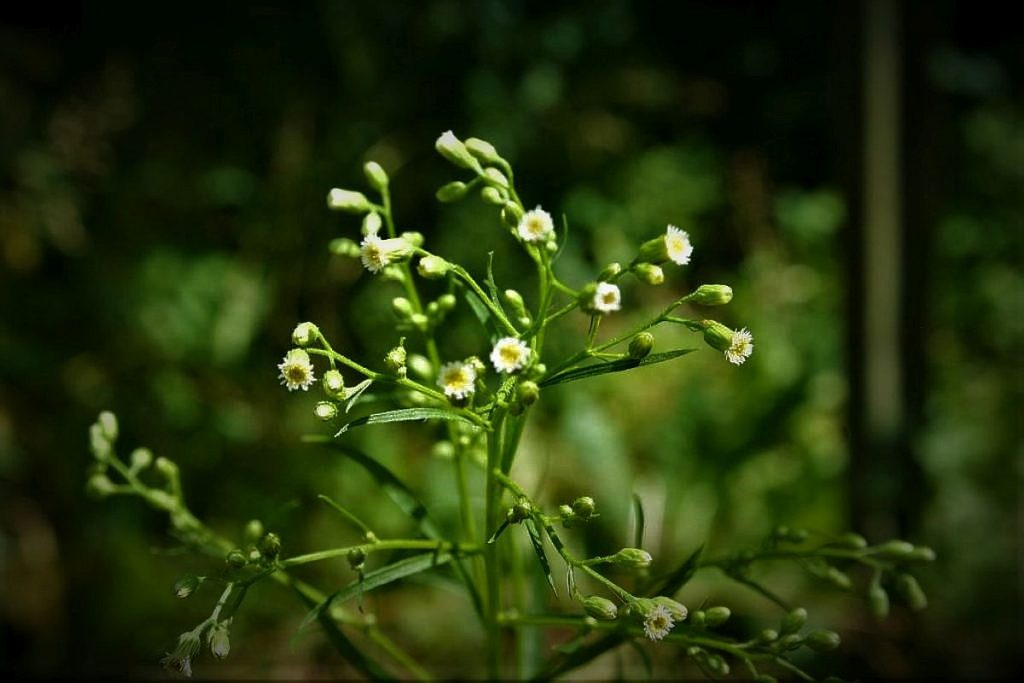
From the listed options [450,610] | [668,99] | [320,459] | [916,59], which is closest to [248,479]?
[320,459]

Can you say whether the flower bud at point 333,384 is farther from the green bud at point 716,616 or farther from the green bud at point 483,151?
the green bud at point 716,616

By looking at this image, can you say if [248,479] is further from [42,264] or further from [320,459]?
[42,264]

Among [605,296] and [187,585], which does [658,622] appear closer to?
[605,296]

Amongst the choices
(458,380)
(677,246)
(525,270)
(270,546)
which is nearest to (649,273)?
(677,246)

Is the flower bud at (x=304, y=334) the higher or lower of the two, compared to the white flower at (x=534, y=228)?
lower

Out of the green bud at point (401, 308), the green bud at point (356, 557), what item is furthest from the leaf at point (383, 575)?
the green bud at point (401, 308)

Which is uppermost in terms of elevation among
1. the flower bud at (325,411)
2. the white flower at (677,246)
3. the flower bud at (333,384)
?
the white flower at (677,246)
